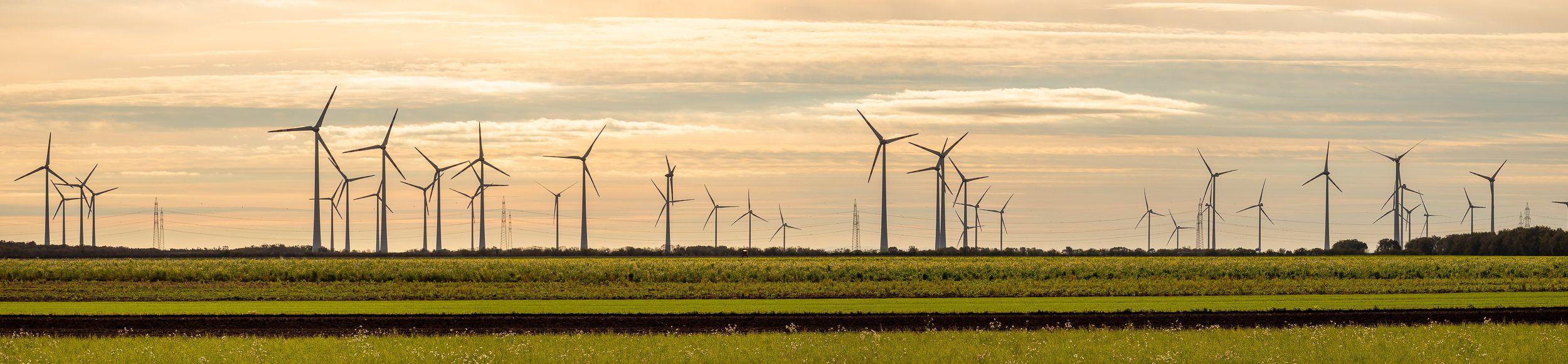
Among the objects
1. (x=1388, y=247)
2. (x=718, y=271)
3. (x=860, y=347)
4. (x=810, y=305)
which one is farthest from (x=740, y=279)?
(x=1388, y=247)

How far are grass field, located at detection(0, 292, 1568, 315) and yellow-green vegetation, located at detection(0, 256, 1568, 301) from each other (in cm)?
456

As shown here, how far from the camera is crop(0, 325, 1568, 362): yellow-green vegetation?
31.6 meters

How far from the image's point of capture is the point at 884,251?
123m

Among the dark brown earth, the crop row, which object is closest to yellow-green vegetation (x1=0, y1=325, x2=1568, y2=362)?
the dark brown earth

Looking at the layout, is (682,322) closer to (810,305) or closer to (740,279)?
(810,305)

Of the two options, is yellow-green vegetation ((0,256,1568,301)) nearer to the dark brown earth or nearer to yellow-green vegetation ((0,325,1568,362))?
the dark brown earth

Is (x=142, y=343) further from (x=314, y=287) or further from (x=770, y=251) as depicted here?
(x=770, y=251)

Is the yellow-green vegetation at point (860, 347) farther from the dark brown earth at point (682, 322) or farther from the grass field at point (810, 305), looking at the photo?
the grass field at point (810, 305)

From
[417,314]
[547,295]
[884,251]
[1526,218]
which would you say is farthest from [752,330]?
[1526,218]

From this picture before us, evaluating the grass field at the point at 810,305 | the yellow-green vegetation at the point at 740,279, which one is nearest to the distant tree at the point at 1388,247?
the yellow-green vegetation at the point at 740,279

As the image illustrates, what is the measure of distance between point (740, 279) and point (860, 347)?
50097 millimetres

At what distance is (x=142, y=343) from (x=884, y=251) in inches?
3612

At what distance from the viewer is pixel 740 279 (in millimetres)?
83062

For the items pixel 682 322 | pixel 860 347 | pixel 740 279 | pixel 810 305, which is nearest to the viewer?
pixel 860 347
